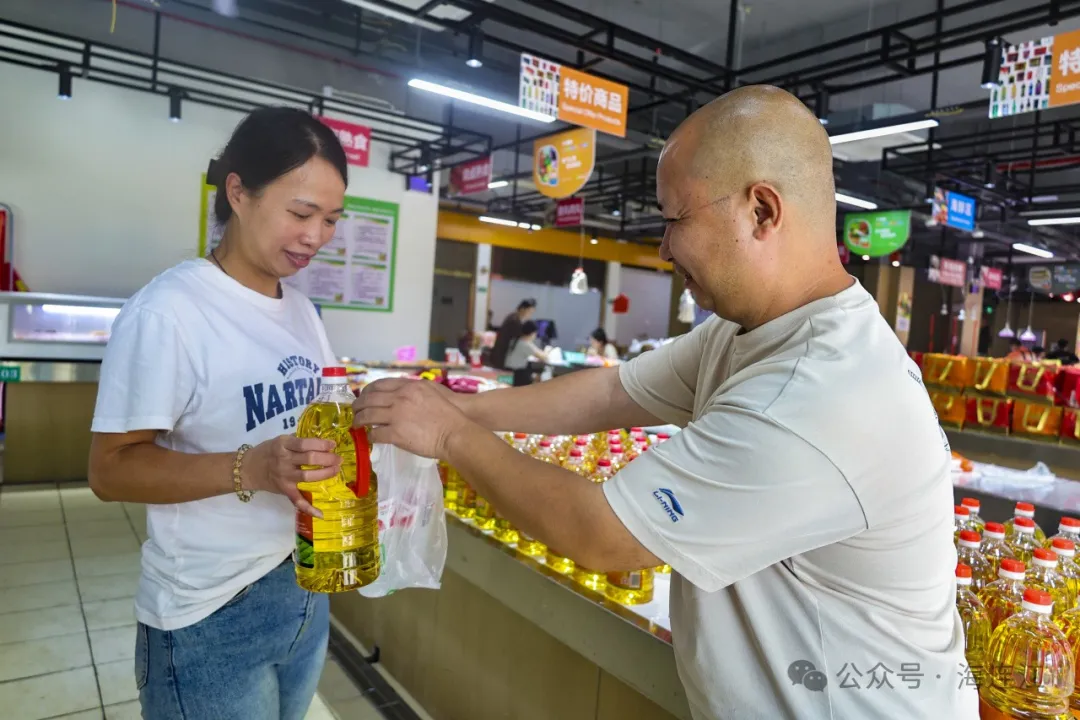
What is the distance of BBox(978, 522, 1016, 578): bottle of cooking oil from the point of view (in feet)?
5.63

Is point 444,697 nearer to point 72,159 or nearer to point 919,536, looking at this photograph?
point 919,536

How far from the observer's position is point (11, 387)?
18.6 feet

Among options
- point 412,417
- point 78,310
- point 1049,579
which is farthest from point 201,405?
point 78,310

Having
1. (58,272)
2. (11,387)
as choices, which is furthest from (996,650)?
(58,272)

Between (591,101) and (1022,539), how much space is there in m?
4.68

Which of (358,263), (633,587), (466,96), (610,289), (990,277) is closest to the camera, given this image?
(633,587)

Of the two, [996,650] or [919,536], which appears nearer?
[919,536]

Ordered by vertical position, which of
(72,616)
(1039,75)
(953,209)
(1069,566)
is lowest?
(72,616)

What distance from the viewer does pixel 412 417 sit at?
1139mm

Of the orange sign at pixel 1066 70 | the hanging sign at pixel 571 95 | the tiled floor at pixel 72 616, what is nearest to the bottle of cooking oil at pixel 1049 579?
the tiled floor at pixel 72 616

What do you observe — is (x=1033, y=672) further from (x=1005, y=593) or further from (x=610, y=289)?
(x=610, y=289)

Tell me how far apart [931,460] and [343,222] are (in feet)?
25.7

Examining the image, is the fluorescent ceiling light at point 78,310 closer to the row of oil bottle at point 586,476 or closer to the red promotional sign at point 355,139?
the red promotional sign at point 355,139

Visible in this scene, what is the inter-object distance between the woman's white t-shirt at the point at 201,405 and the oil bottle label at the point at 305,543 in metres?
0.17
